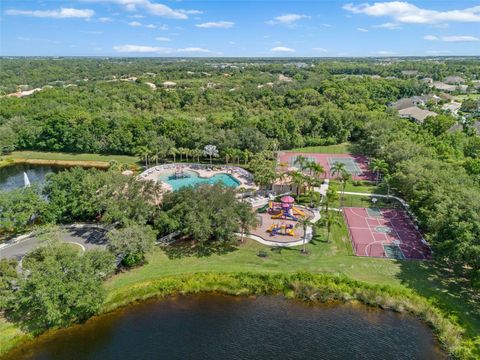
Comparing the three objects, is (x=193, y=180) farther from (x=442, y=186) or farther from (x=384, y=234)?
(x=442, y=186)

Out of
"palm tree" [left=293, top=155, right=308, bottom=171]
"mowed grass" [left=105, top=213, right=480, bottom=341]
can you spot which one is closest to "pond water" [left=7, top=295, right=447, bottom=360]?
"mowed grass" [left=105, top=213, right=480, bottom=341]

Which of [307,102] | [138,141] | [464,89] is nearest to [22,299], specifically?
[138,141]

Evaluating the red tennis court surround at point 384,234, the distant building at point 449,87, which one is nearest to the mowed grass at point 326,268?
the red tennis court surround at point 384,234

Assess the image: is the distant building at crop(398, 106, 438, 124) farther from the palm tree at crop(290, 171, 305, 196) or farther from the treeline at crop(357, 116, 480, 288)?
the palm tree at crop(290, 171, 305, 196)

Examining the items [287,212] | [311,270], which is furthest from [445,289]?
[287,212]

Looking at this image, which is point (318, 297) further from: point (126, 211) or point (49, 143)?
point (49, 143)
